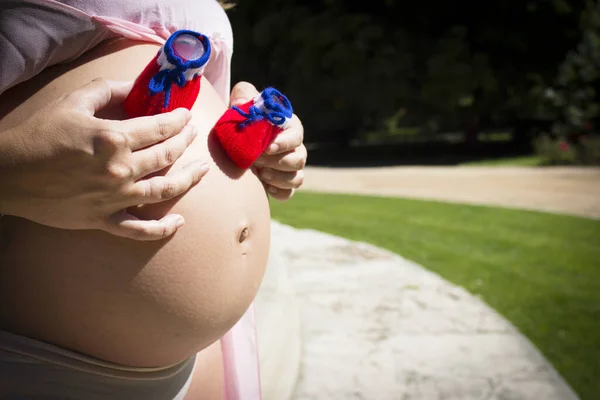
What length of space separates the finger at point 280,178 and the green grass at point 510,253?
6.76 ft

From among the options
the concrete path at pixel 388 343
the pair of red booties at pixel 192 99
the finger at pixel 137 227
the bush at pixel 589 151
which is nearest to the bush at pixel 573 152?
the bush at pixel 589 151

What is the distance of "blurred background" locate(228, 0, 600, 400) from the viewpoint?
9.37 feet

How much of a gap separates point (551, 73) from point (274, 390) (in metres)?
15.4

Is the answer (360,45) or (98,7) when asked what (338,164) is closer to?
(360,45)

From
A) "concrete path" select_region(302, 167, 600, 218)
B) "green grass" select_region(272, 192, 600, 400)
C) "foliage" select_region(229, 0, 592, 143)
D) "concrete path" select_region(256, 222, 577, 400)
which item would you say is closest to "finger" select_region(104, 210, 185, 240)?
Answer: "concrete path" select_region(256, 222, 577, 400)

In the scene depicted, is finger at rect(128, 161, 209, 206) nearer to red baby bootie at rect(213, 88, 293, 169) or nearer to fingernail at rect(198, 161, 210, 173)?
fingernail at rect(198, 161, 210, 173)

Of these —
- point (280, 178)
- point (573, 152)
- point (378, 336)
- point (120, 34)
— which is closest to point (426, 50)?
point (573, 152)

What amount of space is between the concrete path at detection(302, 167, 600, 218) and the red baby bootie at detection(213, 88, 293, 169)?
22.4 feet

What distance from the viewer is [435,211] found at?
24.8ft

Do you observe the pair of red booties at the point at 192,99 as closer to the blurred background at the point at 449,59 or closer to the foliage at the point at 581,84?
the blurred background at the point at 449,59

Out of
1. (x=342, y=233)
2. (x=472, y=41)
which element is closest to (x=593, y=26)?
(x=472, y=41)

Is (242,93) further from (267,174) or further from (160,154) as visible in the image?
(160,154)

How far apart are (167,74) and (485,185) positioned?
31.7 feet

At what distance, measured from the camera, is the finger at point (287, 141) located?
52.5 inches
